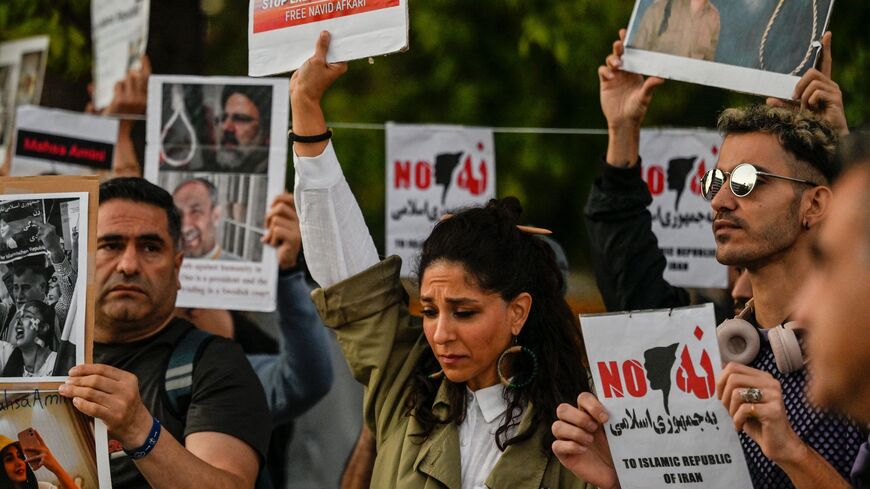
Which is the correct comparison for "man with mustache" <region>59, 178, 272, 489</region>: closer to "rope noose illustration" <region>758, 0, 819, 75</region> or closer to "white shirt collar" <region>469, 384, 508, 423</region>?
"white shirt collar" <region>469, 384, 508, 423</region>

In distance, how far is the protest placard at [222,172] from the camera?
5000 mm

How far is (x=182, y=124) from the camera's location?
5176mm

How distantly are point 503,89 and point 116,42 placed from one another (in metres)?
2.70

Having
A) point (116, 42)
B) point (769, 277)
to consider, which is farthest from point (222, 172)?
point (769, 277)

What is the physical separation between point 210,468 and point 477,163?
2.34 m

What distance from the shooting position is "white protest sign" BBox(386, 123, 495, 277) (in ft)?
17.9

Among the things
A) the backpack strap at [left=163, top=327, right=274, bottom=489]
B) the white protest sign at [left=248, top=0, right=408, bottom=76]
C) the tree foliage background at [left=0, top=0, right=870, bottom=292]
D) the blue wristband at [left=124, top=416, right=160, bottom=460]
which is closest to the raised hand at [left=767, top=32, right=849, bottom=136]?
the white protest sign at [left=248, top=0, right=408, bottom=76]

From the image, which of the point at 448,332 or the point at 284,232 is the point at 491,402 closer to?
the point at 448,332

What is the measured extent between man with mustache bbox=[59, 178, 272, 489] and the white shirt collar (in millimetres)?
675

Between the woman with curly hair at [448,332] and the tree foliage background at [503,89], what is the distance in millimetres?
3925

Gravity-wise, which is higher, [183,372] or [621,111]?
[621,111]

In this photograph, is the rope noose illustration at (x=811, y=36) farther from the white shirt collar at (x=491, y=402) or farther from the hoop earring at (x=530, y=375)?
the white shirt collar at (x=491, y=402)

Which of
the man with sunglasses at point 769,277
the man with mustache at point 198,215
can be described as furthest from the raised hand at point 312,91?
the man with mustache at point 198,215

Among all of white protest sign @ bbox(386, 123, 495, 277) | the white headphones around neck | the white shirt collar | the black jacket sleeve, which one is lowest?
the white shirt collar
